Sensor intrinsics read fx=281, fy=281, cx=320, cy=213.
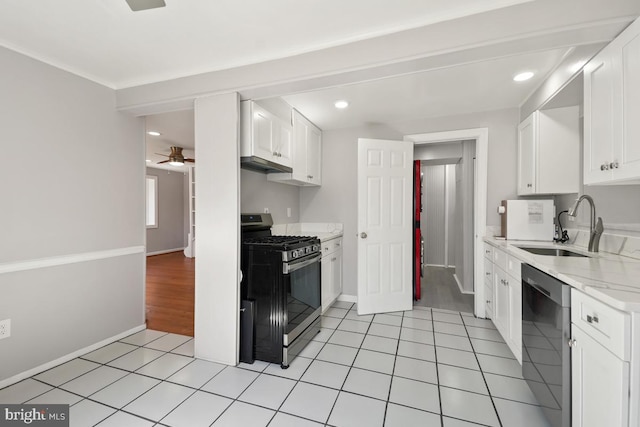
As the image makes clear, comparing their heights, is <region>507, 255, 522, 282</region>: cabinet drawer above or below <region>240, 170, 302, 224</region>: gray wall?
below

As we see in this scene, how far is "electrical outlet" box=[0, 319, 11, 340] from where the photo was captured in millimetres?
1887

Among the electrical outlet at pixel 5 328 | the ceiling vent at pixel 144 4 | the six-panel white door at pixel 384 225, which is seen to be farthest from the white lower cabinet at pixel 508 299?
the electrical outlet at pixel 5 328

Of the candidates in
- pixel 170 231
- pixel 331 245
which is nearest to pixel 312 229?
pixel 331 245

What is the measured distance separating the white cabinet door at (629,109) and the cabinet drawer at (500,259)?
1091mm

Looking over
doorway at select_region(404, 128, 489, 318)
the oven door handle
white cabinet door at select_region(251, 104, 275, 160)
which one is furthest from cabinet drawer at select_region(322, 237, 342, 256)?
doorway at select_region(404, 128, 489, 318)

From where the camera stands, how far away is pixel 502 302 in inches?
96.3

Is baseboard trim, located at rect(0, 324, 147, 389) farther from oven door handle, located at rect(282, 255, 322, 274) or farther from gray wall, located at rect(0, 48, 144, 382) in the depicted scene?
oven door handle, located at rect(282, 255, 322, 274)

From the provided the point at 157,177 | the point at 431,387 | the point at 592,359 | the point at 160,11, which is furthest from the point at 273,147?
the point at 157,177

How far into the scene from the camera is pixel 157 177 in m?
7.29

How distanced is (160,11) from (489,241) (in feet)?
10.7

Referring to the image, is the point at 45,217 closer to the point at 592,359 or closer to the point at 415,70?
the point at 415,70

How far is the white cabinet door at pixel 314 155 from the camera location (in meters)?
3.50

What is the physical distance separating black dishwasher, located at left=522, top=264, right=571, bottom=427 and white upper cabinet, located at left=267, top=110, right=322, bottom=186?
228cm

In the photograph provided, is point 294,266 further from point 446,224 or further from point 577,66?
point 446,224
